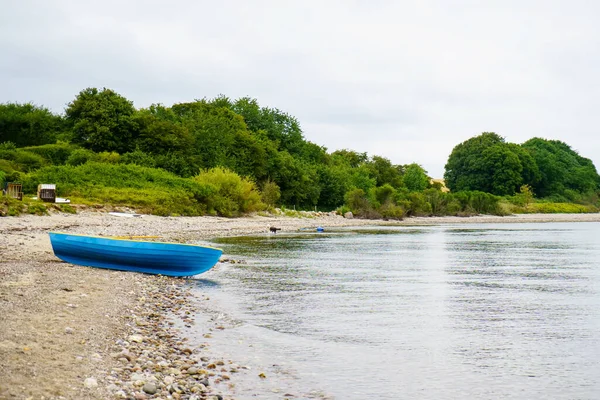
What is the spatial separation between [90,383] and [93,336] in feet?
8.26

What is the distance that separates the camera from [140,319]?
11.7 m

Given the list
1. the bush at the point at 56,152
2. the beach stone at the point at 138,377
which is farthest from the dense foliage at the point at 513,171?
the beach stone at the point at 138,377

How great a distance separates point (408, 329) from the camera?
1266 cm

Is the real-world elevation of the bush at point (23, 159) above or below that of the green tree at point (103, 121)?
below

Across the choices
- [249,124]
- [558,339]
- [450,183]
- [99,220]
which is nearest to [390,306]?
[558,339]

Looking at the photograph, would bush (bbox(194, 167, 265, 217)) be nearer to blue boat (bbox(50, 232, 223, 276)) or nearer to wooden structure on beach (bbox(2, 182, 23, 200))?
wooden structure on beach (bbox(2, 182, 23, 200))

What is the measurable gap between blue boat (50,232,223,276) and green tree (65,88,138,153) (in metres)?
47.3

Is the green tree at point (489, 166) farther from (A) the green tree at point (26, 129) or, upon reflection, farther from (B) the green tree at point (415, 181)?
(A) the green tree at point (26, 129)

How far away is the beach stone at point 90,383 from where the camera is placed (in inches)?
281

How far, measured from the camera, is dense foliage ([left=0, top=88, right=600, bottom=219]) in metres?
51.8

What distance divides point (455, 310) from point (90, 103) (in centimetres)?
5661

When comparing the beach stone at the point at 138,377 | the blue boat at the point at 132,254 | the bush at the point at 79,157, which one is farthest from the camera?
the bush at the point at 79,157

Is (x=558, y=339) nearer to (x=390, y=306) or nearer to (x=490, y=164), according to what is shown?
(x=390, y=306)

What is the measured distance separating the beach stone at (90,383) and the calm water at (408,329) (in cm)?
176
